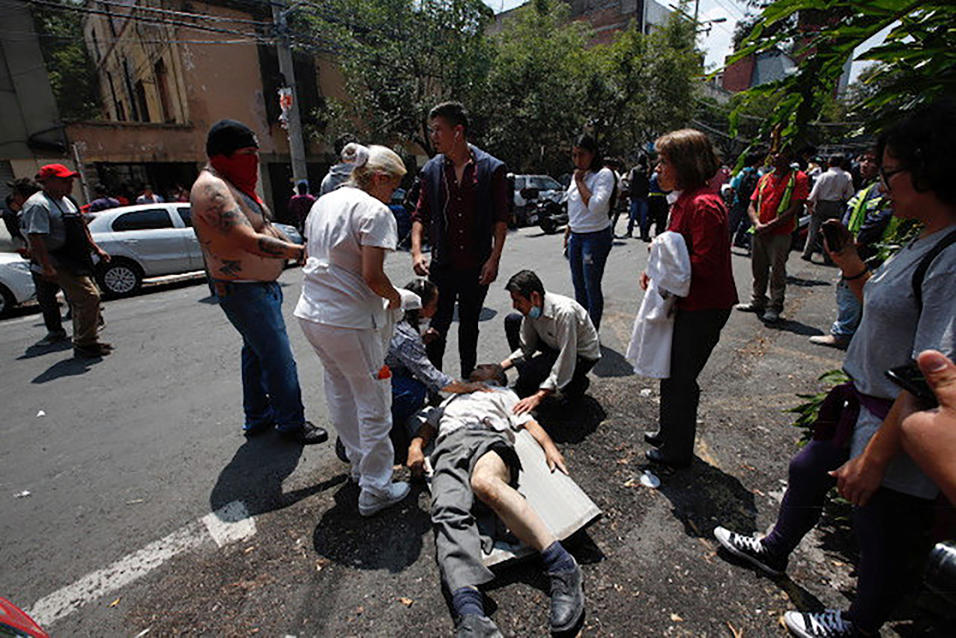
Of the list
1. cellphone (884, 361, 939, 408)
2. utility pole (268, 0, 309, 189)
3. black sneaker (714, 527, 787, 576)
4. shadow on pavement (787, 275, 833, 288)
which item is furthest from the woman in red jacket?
utility pole (268, 0, 309, 189)

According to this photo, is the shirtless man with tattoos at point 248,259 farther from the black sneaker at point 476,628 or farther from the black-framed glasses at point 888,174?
the black-framed glasses at point 888,174

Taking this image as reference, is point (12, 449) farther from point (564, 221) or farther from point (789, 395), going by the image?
point (564, 221)

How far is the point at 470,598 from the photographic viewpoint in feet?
6.39

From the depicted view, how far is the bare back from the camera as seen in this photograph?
9.15 feet

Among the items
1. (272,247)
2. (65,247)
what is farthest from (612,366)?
(65,247)

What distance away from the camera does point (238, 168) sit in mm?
3027

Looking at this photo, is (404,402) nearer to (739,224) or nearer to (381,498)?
(381,498)

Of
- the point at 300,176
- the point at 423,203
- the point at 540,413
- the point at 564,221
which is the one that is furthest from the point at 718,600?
the point at 300,176

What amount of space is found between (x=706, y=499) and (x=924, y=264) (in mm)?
1795

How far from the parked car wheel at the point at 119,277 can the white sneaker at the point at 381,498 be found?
825cm

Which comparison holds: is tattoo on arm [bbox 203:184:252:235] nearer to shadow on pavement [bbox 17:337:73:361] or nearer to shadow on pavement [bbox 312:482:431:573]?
shadow on pavement [bbox 312:482:431:573]

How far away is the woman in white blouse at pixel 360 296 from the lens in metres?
2.30

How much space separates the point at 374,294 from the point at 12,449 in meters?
3.36

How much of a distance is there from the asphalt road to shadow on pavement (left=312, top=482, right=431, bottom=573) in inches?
0.4
